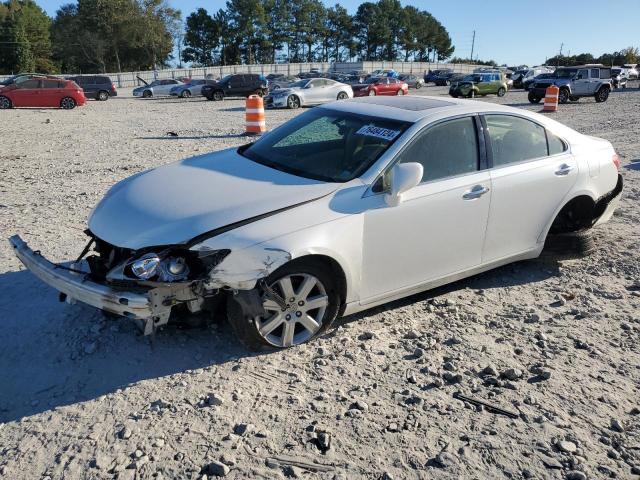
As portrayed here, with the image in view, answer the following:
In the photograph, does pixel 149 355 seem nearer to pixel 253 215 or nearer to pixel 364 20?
pixel 253 215

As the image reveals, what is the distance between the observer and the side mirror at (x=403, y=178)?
370 centimetres

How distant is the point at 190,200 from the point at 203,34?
10014 cm

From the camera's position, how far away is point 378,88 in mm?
31172

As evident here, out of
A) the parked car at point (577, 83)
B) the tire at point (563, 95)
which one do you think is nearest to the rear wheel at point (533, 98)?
the parked car at point (577, 83)

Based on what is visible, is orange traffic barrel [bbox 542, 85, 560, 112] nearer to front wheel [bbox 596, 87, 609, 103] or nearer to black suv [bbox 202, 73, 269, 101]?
front wheel [bbox 596, 87, 609, 103]

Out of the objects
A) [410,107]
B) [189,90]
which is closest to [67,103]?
[189,90]

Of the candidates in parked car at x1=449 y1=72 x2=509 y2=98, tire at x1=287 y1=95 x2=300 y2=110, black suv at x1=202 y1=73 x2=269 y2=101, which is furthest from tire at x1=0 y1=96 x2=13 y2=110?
parked car at x1=449 y1=72 x2=509 y2=98

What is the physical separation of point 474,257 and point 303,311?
161 centimetres

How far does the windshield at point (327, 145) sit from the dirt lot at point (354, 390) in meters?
1.19

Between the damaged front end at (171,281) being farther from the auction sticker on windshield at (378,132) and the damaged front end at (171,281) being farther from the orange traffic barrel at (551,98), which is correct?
the orange traffic barrel at (551,98)

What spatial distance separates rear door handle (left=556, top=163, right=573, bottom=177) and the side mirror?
178 centimetres

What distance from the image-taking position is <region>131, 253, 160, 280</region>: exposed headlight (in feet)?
10.7

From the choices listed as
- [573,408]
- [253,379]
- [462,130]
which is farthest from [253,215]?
[573,408]

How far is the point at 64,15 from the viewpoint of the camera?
79.4 metres
